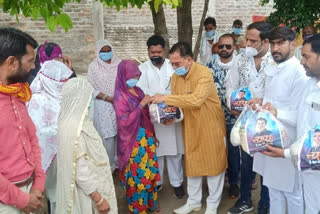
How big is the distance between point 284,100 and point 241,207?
4.91 ft

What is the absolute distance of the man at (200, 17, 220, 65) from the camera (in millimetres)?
7266

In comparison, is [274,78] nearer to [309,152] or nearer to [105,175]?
[309,152]

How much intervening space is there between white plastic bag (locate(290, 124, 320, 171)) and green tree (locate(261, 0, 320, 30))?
4.91 m

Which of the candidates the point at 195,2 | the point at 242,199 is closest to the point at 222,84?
the point at 242,199

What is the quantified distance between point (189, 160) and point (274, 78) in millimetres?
1310

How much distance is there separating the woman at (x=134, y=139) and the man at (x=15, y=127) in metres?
1.53

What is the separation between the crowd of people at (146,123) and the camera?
2.38 meters

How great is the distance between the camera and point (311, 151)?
244cm

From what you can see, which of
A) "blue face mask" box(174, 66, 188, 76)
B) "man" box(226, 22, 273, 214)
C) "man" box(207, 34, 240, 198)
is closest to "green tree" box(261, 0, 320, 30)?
"man" box(207, 34, 240, 198)

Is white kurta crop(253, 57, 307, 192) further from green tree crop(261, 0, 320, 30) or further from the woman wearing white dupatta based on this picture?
green tree crop(261, 0, 320, 30)

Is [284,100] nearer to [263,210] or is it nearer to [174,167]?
[263,210]

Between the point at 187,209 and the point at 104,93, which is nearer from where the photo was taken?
the point at 187,209

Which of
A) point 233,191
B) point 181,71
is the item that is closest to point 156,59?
point 181,71

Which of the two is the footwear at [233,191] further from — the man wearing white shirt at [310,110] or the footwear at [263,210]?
the man wearing white shirt at [310,110]
